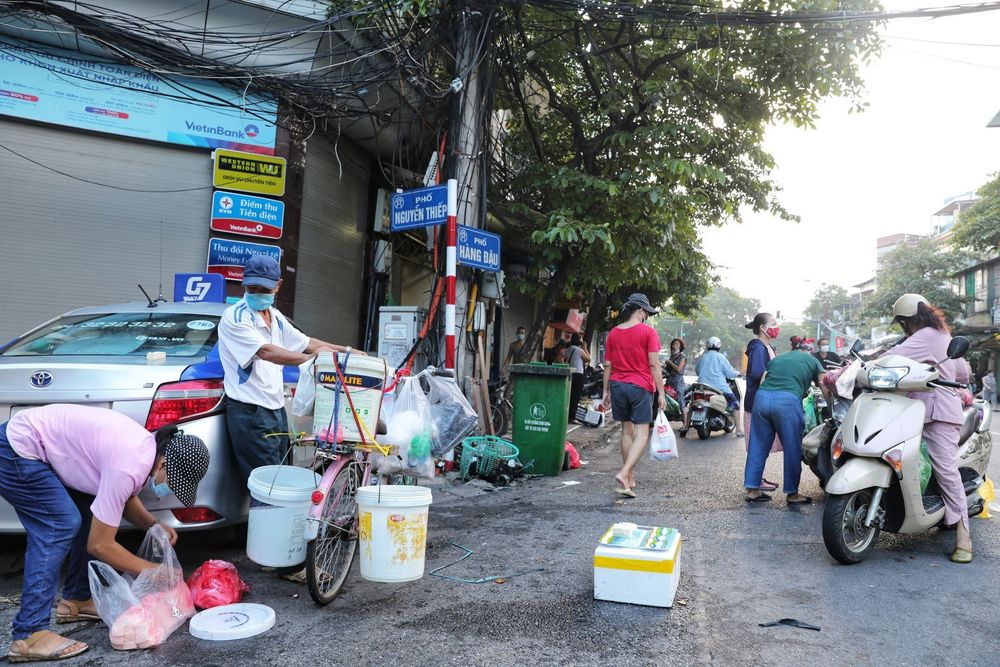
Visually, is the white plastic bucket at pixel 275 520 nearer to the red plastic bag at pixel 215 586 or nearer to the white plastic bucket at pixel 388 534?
the red plastic bag at pixel 215 586

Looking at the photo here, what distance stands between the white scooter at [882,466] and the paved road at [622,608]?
0.22 m

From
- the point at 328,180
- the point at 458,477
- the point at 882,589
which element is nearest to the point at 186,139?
the point at 328,180

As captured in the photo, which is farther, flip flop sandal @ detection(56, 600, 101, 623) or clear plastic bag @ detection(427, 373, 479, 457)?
clear plastic bag @ detection(427, 373, 479, 457)

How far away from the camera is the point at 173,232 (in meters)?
8.90

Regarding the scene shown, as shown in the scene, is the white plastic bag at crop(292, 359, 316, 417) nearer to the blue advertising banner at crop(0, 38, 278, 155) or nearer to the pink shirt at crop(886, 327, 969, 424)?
the pink shirt at crop(886, 327, 969, 424)

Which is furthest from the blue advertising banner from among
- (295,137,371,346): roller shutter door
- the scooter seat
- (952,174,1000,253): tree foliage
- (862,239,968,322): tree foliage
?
(862,239,968,322): tree foliage

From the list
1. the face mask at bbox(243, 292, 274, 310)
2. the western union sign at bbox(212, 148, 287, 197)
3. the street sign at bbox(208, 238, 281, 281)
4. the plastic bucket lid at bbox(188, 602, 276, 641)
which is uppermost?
the western union sign at bbox(212, 148, 287, 197)

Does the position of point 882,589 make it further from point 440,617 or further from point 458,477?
point 458,477

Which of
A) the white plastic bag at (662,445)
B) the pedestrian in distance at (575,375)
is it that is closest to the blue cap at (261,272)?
the white plastic bag at (662,445)

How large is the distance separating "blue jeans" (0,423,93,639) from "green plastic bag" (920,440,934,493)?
4.82 m

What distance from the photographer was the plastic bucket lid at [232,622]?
3.10m

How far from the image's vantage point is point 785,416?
5.95 metres

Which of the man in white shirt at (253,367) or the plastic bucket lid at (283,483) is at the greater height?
the man in white shirt at (253,367)

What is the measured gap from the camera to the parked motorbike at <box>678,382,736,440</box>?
36.8 feet
